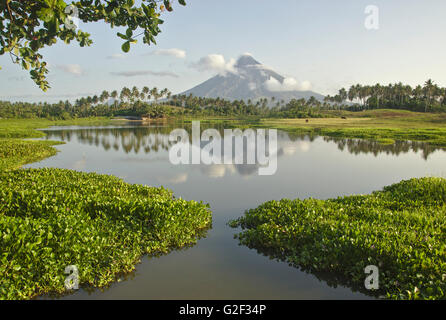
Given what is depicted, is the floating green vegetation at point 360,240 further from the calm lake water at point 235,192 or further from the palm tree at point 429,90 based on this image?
the palm tree at point 429,90

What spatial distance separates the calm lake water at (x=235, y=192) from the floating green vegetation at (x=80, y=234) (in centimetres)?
45

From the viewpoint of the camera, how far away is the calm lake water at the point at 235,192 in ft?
24.3

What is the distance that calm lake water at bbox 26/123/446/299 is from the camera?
7.42 m

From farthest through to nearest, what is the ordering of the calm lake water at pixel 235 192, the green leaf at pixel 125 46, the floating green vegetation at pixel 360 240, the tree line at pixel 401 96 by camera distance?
the tree line at pixel 401 96
the calm lake water at pixel 235 192
the floating green vegetation at pixel 360 240
the green leaf at pixel 125 46

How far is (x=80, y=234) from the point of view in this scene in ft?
25.9

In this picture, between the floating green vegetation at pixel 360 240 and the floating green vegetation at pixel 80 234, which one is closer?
the floating green vegetation at pixel 80 234

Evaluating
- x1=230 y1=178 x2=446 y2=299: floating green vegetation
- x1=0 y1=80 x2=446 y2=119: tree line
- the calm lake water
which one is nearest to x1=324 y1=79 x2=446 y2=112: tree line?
x1=0 y1=80 x2=446 y2=119: tree line

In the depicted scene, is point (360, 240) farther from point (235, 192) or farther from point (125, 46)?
point (235, 192)

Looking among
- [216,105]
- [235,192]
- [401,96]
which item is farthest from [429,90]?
[235,192]

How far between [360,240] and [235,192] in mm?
9511

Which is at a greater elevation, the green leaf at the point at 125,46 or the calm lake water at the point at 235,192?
the green leaf at the point at 125,46

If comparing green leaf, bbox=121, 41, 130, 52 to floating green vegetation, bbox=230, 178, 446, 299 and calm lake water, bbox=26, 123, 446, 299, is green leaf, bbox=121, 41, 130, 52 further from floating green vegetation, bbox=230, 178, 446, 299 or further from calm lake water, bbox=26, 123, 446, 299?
floating green vegetation, bbox=230, 178, 446, 299

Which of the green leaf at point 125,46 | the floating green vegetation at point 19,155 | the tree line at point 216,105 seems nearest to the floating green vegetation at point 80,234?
the green leaf at point 125,46
